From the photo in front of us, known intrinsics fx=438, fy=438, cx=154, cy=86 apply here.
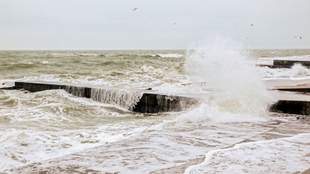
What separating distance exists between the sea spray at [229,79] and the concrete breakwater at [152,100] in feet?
1.27

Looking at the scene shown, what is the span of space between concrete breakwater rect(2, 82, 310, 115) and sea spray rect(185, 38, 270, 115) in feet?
1.27

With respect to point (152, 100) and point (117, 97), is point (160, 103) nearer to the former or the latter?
point (152, 100)

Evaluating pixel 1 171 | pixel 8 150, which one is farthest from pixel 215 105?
pixel 1 171

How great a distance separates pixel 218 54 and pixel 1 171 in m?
7.58

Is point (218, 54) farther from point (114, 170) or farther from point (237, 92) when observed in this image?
point (114, 170)

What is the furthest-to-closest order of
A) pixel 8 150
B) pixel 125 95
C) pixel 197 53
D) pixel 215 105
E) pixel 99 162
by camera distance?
1. pixel 197 53
2. pixel 125 95
3. pixel 215 105
4. pixel 8 150
5. pixel 99 162

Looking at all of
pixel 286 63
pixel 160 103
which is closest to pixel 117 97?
pixel 160 103

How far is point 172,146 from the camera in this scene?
539 centimetres

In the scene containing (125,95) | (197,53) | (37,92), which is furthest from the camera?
(37,92)

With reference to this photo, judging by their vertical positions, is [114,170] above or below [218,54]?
below

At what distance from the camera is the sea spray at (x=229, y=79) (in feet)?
28.7

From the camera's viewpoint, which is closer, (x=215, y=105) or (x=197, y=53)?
(x=215, y=105)

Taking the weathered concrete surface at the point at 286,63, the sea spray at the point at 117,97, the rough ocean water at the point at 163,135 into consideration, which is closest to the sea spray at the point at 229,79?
the rough ocean water at the point at 163,135

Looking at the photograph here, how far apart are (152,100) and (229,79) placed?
1.94 m
